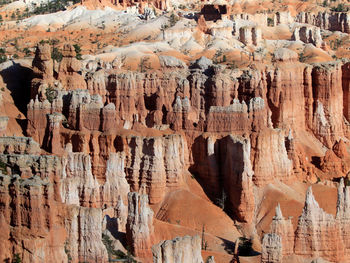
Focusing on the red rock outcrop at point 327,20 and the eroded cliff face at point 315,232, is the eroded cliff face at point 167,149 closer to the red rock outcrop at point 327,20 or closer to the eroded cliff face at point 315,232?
the eroded cliff face at point 315,232

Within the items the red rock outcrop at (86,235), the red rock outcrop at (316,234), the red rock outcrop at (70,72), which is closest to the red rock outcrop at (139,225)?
the red rock outcrop at (86,235)

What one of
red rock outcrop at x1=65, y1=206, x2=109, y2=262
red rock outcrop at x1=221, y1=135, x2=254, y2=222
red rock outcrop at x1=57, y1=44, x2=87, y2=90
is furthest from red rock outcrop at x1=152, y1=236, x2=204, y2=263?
red rock outcrop at x1=57, y1=44, x2=87, y2=90

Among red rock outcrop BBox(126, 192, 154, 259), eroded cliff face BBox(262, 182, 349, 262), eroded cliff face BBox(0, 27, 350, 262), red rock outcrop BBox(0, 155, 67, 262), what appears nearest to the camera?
red rock outcrop BBox(0, 155, 67, 262)

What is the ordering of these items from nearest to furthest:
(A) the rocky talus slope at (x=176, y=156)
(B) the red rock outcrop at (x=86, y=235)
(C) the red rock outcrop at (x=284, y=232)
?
(B) the red rock outcrop at (x=86, y=235) < (A) the rocky talus slope at (x=176, y=156) < (C) the red rock outcrop at (x=284, y=232)

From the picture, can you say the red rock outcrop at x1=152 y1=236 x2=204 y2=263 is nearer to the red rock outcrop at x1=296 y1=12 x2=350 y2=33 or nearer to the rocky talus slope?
the rocky talus slope

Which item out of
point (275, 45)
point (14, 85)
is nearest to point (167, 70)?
point (14, 85)

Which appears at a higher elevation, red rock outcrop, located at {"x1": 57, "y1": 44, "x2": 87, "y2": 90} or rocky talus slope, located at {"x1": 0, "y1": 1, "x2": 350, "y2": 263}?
red rock outcrop, located at {"x1": 57, "y1": 44, "x2": 87, "y2": 90}

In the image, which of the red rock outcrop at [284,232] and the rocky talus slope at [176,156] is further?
the red rock outcrop at [284,232]

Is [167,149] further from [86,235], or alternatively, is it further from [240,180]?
[86,235]

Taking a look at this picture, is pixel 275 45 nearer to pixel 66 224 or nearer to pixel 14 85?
pixel 14 85

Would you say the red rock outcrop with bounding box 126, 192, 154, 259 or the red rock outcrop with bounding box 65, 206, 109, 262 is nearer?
the red rock outcrop with bounding box 65, 206, 109, 262

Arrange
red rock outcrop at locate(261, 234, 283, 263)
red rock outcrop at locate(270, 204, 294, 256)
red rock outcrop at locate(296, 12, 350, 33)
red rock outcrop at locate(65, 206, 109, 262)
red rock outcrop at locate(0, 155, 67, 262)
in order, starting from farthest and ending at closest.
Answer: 1. red rock outcrop at locate(296, 12, 350, 33)
2. red rock outcrop at locate(270, 204, 294, 256)
3. red rock outcrop at locate(261, 234, 283, 263)
4. red rock outcrop at locate(65, 206, 109, 262)
5. red rock outcrop at locate(0, 155, 67, 262)

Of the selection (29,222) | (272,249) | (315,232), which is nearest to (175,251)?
(29,222)

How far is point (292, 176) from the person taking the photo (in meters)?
75.2
